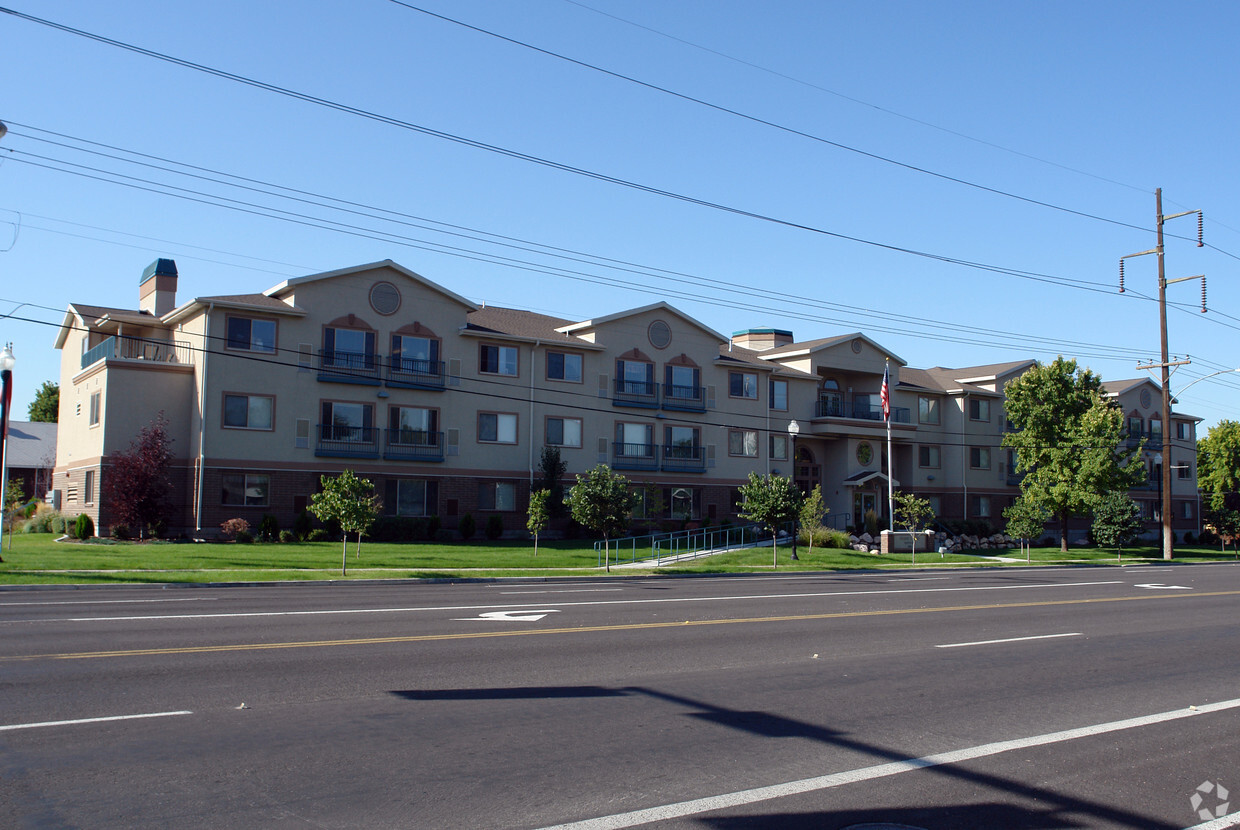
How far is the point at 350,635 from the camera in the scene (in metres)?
12.9

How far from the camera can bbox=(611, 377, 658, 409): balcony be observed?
153 feet

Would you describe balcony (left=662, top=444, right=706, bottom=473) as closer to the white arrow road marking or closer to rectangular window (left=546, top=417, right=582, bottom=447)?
rectangular window (left=546, top=417, right=582, bottom=447)

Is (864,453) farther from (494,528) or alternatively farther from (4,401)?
(4,401)

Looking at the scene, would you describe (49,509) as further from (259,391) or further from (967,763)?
(967,763)

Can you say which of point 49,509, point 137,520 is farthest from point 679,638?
point 49,509

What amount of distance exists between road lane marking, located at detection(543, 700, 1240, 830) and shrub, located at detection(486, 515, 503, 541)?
34770mm

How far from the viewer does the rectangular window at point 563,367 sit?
45.1 m

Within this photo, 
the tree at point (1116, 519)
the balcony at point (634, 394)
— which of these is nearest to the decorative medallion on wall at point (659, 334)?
the balcony at point (634, 394)

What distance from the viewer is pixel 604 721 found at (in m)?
8.04

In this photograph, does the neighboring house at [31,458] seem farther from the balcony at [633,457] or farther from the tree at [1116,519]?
the tree at [1116,519]

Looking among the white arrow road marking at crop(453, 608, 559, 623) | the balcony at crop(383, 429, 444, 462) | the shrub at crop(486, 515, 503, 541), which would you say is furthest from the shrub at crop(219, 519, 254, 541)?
the white arrow road marking at crop(453, 608, 559, 623)

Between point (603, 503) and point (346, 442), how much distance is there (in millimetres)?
14501

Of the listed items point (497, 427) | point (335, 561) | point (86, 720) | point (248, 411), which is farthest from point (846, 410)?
point (86, 720)

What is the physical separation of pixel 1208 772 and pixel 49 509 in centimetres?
4858
